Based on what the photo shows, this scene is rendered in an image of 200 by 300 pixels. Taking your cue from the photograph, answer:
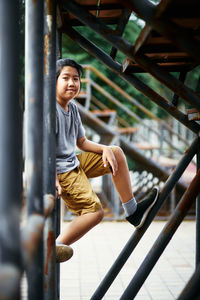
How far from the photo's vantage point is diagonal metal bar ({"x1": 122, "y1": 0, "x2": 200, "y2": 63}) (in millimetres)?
1942

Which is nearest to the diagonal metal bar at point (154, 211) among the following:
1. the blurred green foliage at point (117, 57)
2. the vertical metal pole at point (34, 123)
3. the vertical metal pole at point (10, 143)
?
the vertical metal pole at point (34, 123)

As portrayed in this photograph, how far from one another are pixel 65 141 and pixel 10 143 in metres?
1.81

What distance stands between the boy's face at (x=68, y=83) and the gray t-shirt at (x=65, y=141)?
0.11 metres

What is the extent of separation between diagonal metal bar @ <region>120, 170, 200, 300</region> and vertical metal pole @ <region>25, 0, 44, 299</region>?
107cm

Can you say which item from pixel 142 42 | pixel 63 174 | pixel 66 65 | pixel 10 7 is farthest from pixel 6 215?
pixel 66 65

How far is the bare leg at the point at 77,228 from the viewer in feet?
8.89

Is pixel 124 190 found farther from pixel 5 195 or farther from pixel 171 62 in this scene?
pixel 5 195

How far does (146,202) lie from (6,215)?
214 cm

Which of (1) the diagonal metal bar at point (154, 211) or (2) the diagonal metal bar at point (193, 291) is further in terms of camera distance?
(1) the diagonal metal bar at point (154, 211)

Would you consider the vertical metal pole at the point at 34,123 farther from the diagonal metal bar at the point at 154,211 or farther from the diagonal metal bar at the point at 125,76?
the diagonal metal bar at the point at 154,211

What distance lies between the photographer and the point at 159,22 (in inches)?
76.6

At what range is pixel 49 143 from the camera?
224cm

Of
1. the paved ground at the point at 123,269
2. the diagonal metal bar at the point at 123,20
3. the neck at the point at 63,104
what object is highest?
the diagonal metal bar at the point at 123,20

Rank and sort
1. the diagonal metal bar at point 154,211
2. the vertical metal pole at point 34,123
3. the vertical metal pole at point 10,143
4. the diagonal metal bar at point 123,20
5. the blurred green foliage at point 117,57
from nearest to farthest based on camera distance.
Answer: the vertical metal pole at point 10,143
the vertical metal pole at point 34,123
the diagonal metal bar at point 123,20
the diagonal metal bar at point 154,211
the blurred green foliage at point 117,57
